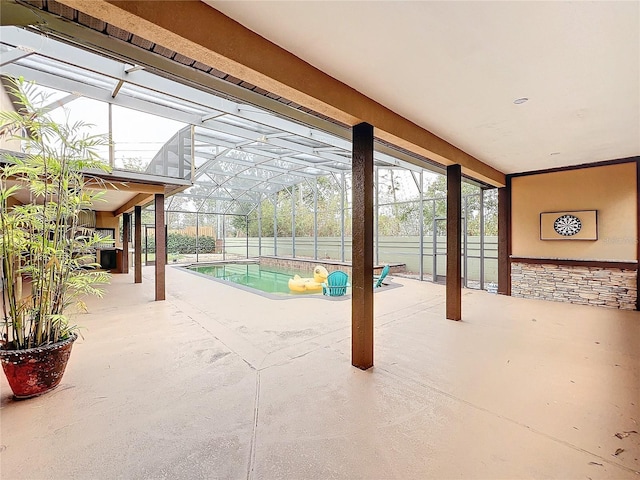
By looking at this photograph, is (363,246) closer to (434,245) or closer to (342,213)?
(434,245)

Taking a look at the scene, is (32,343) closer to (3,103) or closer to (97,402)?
(97,402)

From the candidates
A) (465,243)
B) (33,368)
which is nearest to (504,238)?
(465,243)

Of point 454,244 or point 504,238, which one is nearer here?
point 454,244

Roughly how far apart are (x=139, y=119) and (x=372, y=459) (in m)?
6.61

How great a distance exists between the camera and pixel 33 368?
7.71ft

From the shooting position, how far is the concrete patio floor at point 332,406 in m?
1.69

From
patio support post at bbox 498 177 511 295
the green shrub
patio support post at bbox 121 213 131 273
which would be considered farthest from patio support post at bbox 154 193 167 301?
the green shrub

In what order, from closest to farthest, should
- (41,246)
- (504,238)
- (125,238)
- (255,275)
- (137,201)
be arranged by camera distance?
(41,246), (504,238), (137,201), (125,238), (255,275)

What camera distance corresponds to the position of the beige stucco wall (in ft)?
16.8

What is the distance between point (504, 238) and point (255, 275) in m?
9.08

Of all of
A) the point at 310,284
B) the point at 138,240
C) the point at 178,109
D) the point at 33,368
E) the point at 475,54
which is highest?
the point at 178,109

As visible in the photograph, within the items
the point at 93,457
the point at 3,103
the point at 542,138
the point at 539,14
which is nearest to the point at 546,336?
the point at 542,138

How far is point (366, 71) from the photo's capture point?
2355mm

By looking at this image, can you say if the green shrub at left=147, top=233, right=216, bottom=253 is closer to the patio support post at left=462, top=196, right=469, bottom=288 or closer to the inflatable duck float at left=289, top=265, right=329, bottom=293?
the inflatable duck float at left=289, top=265, right=329, bottom=293
